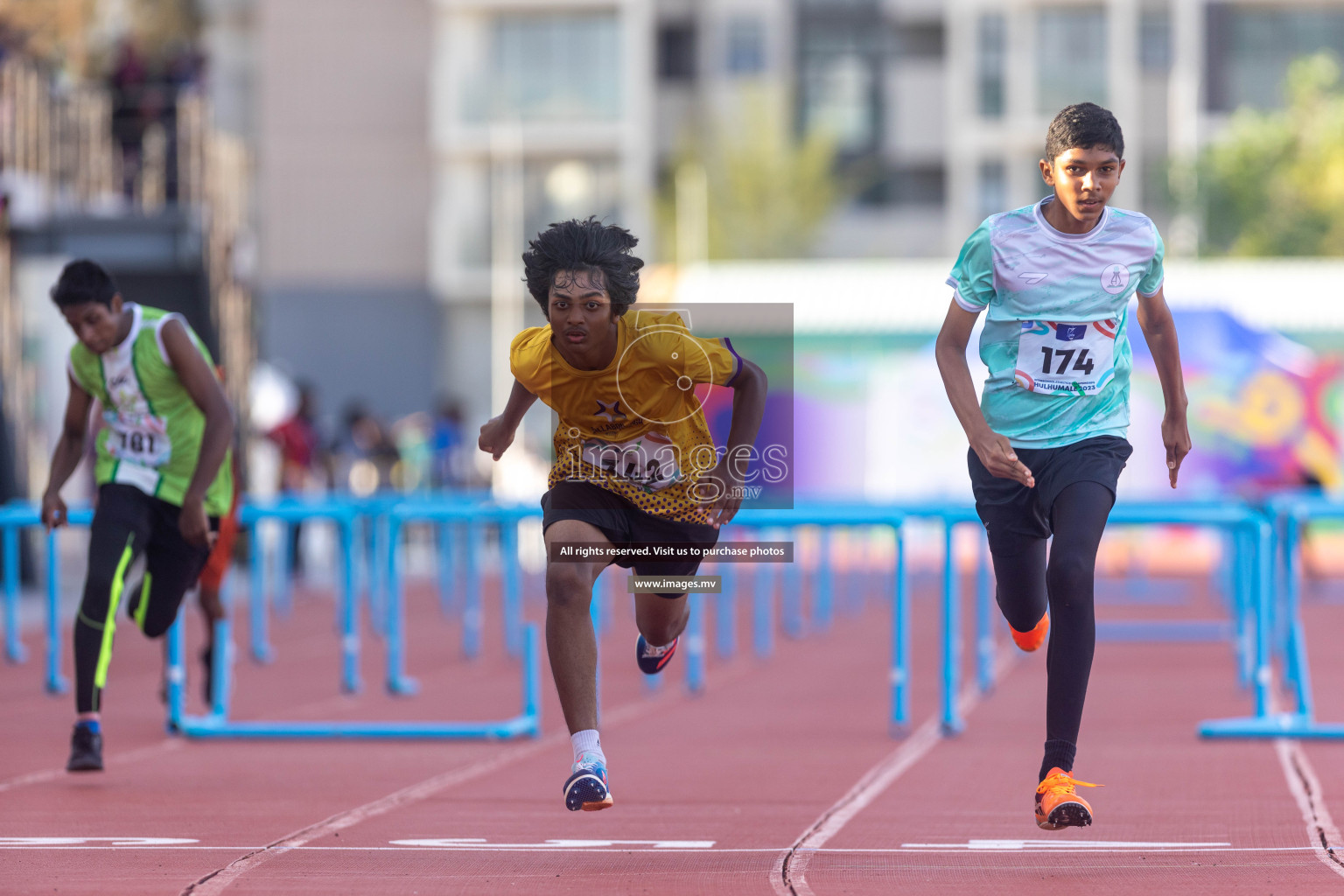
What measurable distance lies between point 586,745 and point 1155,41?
38.8 m

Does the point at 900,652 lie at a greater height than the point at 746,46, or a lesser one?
lesser

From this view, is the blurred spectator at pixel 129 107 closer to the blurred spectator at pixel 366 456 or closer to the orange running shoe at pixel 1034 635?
the blurred spectator at pixel 366 456

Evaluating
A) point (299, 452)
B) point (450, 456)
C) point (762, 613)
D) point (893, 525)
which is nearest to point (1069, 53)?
point (450, 456)

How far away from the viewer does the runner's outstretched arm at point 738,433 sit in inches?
227

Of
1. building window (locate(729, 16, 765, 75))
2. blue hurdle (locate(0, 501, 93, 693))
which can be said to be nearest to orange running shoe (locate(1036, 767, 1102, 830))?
blue hurdle (locate(0, 501, 93, 693))

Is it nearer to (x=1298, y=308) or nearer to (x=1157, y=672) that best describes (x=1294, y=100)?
(x=1298, y=308)

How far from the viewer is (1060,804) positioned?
5102 mm

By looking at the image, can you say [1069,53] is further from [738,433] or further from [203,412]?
[738,433]

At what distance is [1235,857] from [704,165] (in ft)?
118

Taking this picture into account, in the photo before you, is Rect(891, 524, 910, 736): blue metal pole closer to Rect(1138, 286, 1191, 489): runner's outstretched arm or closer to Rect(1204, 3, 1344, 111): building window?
Rect(1138, 286, 1191, 489): runner's outstretched arm

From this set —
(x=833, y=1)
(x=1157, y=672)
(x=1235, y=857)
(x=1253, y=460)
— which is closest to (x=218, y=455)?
(x=1235, y=857)

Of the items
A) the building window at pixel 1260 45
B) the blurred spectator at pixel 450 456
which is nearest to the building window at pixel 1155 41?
the building window at pixel 1260 45

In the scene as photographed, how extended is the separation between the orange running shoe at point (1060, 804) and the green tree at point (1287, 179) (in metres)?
34.5

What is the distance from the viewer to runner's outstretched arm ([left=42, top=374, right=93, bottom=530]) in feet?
24.3
